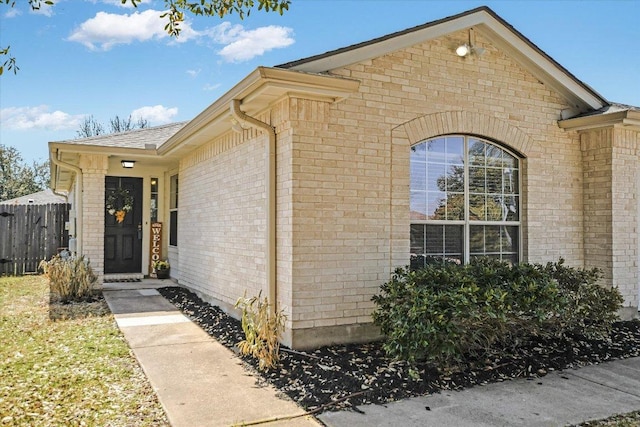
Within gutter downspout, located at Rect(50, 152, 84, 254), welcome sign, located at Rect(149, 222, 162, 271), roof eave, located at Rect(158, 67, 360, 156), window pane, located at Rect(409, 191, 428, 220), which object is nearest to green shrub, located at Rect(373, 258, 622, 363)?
window pane, located at Rect(409, 191, 428, 220)

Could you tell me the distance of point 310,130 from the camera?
550 cm

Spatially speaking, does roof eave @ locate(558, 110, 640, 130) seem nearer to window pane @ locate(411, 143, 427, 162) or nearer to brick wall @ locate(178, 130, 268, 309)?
window pane @ locate(411, 143, 427, 162)

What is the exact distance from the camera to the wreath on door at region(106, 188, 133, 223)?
37.3 ft

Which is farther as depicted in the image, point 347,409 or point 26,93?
point 26,93

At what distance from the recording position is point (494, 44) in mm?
6855

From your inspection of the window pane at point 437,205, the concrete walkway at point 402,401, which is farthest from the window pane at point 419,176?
the concrete walkway at point 402,401

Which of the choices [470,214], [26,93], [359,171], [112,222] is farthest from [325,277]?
[26,93]

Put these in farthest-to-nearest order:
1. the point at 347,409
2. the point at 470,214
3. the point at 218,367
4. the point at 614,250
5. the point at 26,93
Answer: the point at 26,93
the point at 614,250
the point at 470,214
the point at 218,367
the point at 347,409

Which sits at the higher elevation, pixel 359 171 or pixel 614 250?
pixel 359 171

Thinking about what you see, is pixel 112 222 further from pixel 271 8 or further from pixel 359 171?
pixel 271 8

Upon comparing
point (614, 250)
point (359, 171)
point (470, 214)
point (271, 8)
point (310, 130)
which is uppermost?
point (271, 8)

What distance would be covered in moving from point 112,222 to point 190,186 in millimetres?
2993

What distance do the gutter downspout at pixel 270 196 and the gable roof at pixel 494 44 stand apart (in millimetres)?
740

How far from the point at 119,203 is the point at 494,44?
28.4 feet
